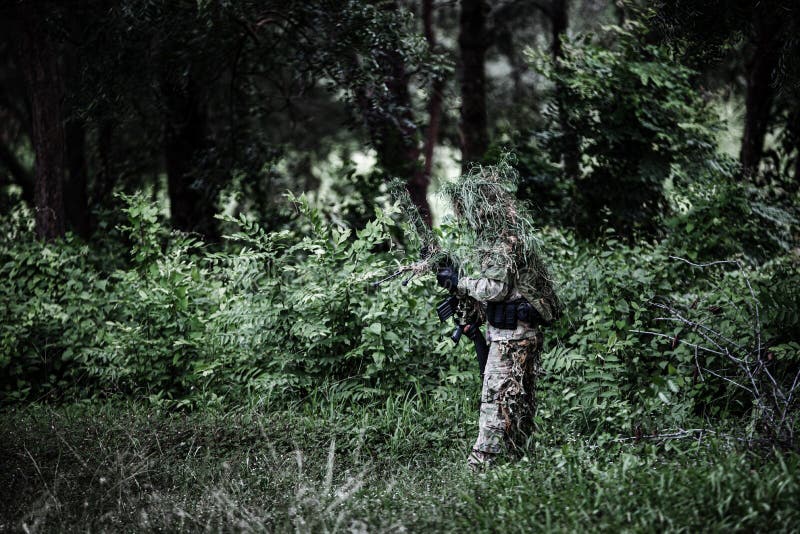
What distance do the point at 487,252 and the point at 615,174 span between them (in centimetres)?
532

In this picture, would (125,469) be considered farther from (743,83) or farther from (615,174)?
(743,83)

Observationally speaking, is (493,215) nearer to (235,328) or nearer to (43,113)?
(235,328)

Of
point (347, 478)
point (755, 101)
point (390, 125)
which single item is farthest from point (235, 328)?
point (755, 101)

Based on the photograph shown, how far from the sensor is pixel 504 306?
201 inches

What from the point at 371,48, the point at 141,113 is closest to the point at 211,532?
the point at 371,48

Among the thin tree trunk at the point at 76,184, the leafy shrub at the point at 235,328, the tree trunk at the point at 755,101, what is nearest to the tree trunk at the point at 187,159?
the thin tree trunk at the point at 76,184

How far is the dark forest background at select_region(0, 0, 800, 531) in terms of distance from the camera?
4.54 meters

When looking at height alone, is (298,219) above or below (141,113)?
below

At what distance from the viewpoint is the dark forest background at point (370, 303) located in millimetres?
4539

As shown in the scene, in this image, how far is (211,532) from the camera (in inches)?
165

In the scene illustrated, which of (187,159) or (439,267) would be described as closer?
(439,267)

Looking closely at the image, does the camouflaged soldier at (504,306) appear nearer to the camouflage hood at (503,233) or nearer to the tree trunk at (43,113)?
the camouflage hood at (503,233)

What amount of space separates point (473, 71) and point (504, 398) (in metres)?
9.73

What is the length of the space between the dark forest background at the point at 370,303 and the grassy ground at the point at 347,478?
25 mm
